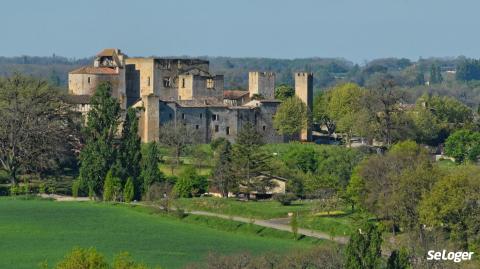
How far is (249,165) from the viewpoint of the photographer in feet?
231

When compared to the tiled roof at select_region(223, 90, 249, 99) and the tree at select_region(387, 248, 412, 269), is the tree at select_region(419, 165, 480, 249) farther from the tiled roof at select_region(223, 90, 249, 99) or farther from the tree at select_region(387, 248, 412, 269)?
the tiled roof at select_region(223, 90, 249, 99)

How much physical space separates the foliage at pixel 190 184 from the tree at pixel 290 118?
16.2m

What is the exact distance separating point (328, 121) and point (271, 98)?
367 centimetres

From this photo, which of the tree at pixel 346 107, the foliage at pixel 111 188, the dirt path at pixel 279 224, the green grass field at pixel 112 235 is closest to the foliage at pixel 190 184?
the foliage at pixel 111 188

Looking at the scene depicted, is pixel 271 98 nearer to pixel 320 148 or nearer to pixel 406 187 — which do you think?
pixel 320 148

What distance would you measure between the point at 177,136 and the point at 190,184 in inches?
456

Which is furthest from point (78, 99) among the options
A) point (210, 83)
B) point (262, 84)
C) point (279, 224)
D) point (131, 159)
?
point (279, 224)

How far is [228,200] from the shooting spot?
67.5m

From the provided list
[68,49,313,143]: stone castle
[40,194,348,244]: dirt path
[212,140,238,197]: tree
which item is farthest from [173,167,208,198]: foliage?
[68,49,313,143]: stone castle

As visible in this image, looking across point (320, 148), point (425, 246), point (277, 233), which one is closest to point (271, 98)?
point (320, 148)

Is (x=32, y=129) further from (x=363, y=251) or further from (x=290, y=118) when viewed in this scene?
(x=363, y=251)

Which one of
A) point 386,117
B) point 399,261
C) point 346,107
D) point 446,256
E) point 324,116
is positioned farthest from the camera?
point 324,116

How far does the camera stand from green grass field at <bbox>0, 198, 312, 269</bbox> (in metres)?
52.1

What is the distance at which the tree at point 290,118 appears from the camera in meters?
87.4
